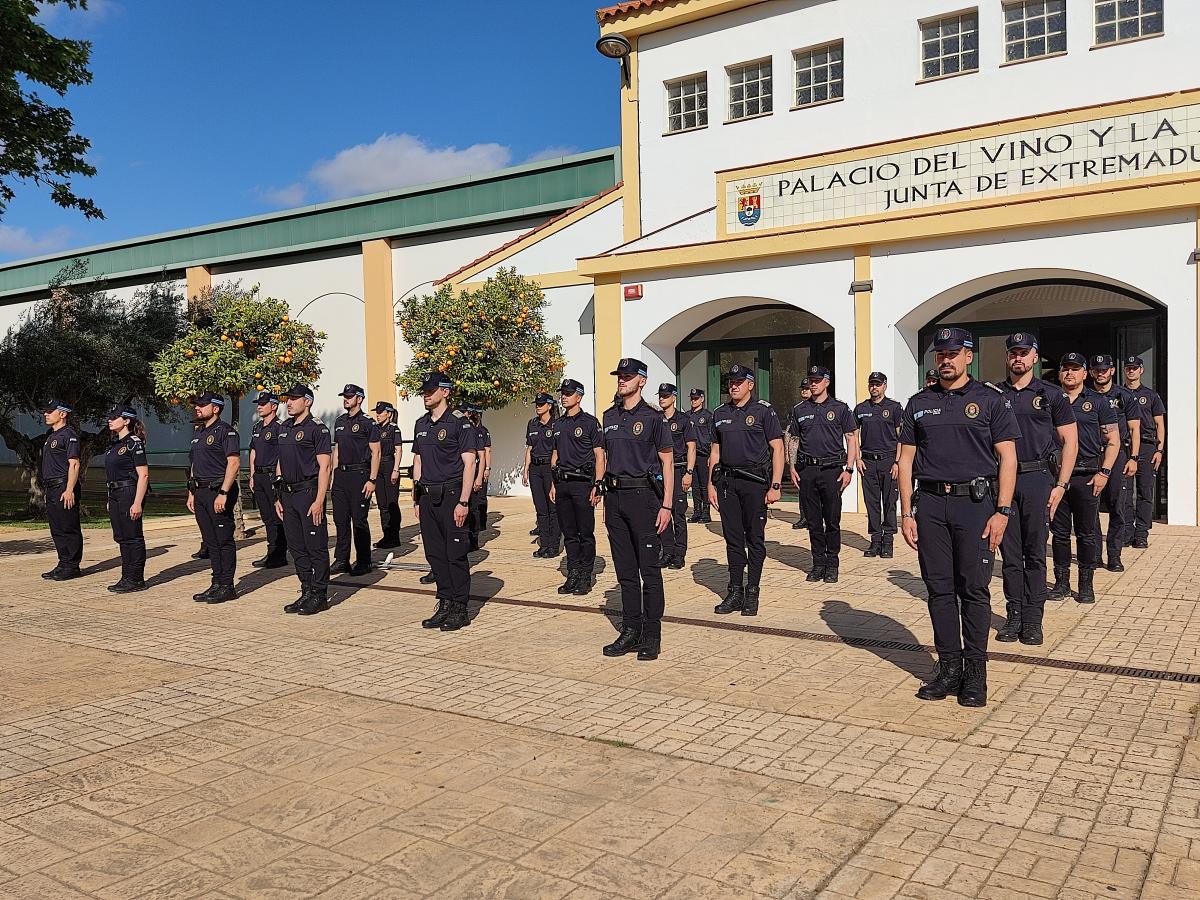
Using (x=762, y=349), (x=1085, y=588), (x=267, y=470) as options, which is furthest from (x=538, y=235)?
(x=1085, y=588)

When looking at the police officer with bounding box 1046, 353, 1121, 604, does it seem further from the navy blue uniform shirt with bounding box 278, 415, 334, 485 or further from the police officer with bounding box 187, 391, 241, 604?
the police officer with bounding box 187, 391, 241, 604

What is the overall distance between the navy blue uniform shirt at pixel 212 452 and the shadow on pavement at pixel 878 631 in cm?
576

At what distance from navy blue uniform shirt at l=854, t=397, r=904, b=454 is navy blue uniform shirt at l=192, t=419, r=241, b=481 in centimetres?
691

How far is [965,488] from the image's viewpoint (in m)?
5.29

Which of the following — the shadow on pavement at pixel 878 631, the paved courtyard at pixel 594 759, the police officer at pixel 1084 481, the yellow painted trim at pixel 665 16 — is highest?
the yellow painted trim at pixel 665 16

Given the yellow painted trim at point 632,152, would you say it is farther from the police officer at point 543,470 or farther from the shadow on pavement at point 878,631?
the shadow on pavement at point 878,631

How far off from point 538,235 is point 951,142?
27.2ft

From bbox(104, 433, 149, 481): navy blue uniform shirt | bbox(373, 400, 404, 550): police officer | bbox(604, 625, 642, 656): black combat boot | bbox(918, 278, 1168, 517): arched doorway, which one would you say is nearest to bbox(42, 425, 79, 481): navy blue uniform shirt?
bbox(104, 433, 149, 481): navy blue uniform shirt

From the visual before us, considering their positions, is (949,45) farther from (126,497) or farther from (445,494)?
(126,497)

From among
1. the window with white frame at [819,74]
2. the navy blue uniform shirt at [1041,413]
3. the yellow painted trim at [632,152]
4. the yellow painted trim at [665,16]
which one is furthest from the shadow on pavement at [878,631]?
the yellow painted trim at [665,16]

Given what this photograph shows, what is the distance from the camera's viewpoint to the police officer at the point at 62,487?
10234 mm

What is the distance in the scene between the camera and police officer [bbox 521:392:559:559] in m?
11.5

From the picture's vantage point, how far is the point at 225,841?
12.3 ft

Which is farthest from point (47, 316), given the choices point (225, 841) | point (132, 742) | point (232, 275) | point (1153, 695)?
point (1153, 695)
